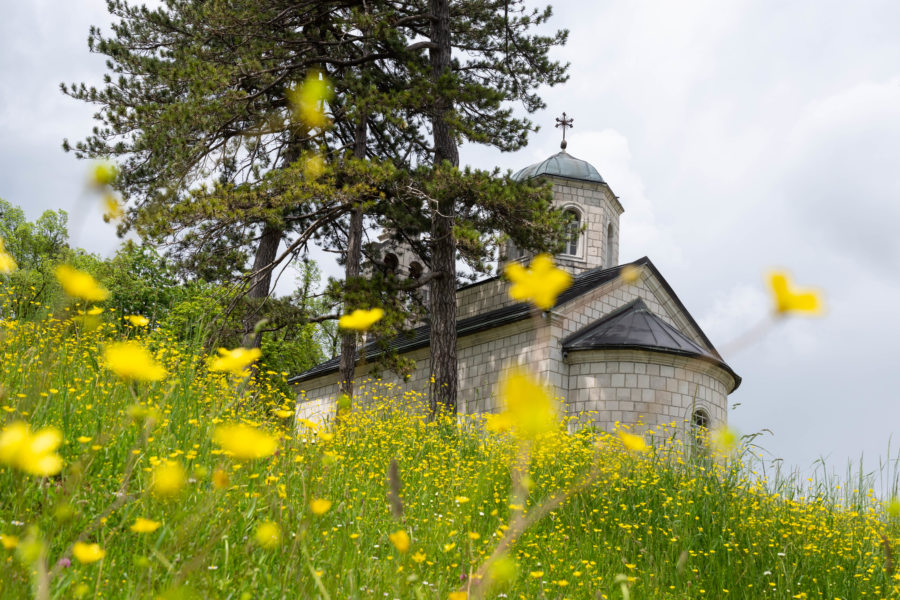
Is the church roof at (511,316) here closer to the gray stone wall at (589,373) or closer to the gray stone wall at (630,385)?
the gray stone wall at (589,373)

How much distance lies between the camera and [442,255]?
41.5 ft

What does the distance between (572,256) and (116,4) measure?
1305 cm

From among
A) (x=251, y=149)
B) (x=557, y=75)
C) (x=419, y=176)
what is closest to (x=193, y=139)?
(x=251, y=149)

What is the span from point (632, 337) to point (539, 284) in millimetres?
14092

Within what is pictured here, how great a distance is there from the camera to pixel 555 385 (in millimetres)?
14188

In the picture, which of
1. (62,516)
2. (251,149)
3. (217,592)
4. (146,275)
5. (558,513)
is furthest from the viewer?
(146,275)

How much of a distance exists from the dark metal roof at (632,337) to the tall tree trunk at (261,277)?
647cm

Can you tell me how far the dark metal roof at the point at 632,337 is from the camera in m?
14.0

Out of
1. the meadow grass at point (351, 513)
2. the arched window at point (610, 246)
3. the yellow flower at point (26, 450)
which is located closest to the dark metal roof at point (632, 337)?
the arched window at point (610, 246)

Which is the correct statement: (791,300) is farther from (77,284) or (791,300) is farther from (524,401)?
(77,284)

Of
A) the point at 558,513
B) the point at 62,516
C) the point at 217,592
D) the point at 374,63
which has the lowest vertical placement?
the point at 217,592

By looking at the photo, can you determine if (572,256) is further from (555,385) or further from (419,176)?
(419,176)

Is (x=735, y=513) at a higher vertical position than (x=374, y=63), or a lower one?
lower

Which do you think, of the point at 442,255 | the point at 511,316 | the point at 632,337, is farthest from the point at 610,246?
the point at 442,255
